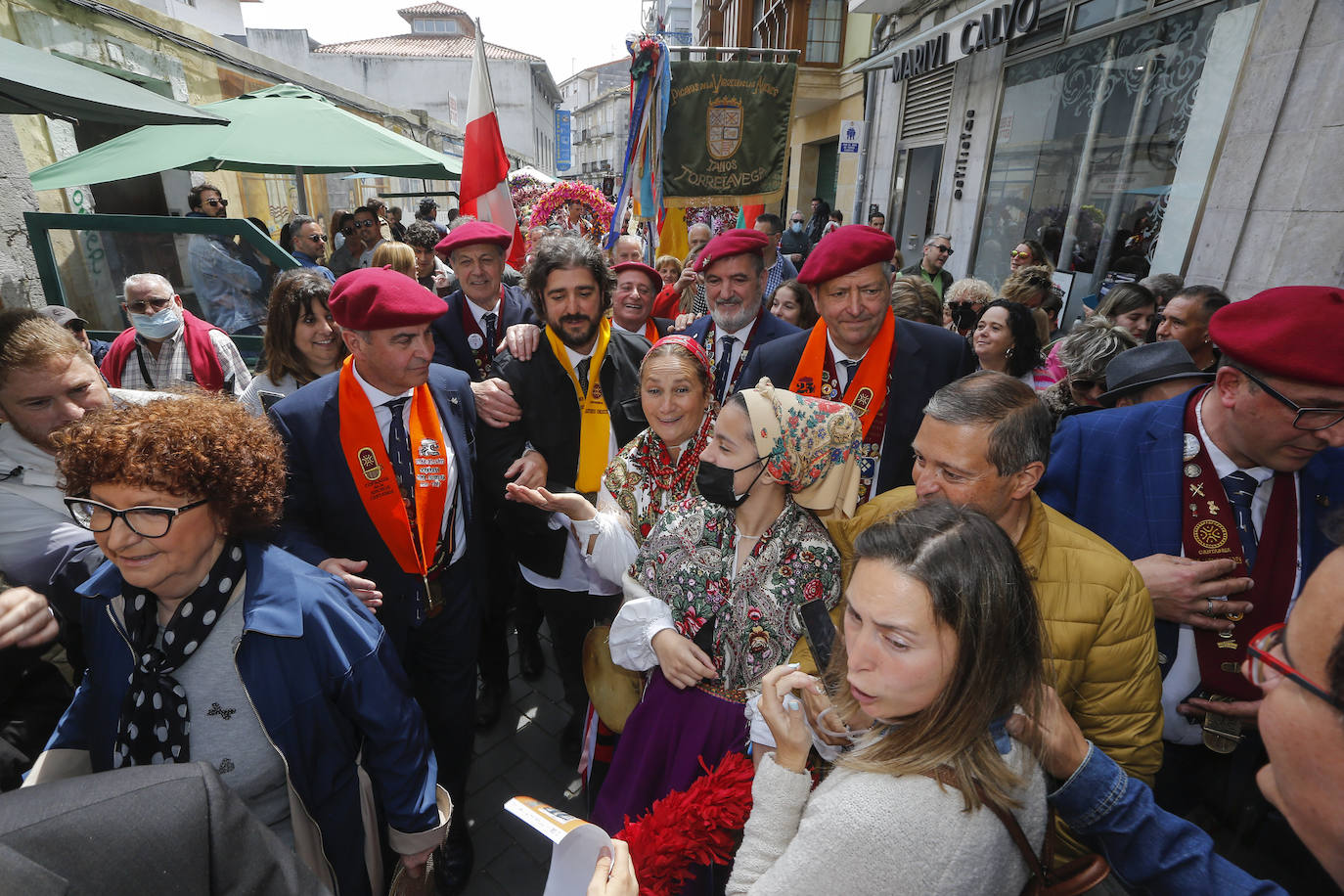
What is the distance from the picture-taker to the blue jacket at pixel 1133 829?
123 cm

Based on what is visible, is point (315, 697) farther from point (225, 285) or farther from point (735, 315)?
point (225, 285)

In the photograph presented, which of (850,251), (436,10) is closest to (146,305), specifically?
(850,251)

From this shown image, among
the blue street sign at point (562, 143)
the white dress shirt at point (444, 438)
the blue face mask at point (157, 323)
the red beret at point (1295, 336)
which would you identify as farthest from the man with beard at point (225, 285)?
the blue street sign at point (562, 143)

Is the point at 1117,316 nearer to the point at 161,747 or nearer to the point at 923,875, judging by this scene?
the point at 923,875

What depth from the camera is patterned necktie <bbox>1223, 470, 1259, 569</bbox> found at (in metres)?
1.95

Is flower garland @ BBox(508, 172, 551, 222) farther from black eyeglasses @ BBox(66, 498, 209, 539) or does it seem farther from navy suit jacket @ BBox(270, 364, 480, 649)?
black eyeglasses @ BBox(66, 498, 209, 539)

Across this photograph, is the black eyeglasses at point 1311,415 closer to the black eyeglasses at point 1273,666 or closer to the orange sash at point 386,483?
the black eyeglasses at point 1273,666

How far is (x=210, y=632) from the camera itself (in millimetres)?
1573

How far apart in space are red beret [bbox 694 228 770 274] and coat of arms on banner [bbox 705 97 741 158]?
2.05 m

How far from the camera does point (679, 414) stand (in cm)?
242

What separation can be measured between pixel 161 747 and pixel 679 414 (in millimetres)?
1805

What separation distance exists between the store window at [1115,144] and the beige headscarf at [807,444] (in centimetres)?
504

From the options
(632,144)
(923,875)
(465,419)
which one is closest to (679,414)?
(465,419)

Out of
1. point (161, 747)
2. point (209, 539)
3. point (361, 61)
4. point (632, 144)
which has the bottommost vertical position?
point (161, 747)
